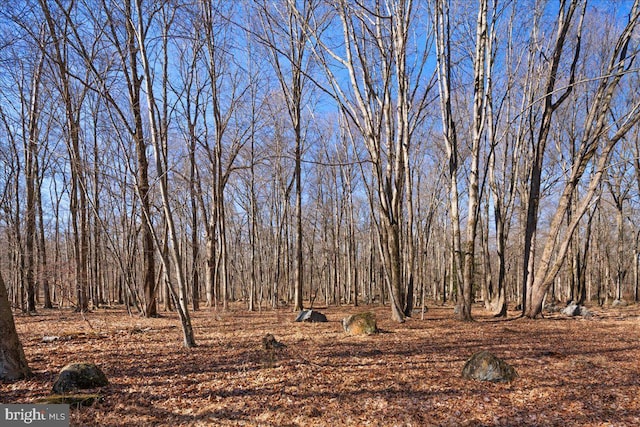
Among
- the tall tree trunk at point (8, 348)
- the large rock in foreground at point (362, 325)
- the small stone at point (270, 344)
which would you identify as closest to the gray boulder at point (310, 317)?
the large rock in foreground at point (362, 325)

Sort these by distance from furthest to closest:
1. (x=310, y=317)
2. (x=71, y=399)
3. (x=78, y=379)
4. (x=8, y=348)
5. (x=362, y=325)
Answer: (x=310, y=317) → (x=362, y=325) → (x=8, y=348) → (x=78, y=379) → (x=71, y=399)

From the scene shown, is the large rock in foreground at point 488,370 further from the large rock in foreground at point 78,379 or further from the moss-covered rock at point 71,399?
the large rock in foreground at point 78,379

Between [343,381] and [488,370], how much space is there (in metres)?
1.90

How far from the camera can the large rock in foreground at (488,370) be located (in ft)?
15.4

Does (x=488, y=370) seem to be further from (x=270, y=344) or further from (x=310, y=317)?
(x=310, y=317)

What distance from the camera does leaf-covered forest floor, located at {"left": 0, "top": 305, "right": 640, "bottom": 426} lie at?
3721 mm

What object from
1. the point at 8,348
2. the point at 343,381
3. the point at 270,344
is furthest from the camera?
the point at 270,344

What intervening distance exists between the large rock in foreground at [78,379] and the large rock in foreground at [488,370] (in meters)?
4.67

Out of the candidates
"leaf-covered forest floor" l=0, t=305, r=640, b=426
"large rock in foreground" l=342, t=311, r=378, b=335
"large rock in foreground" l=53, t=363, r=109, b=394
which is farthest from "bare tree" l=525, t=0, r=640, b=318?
"large rock in foreground" l=53, t=363, r=109, b=394

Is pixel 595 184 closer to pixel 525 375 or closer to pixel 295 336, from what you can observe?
pixel 525 375

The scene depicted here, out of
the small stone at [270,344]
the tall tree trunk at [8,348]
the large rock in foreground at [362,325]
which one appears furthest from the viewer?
the large rock in foreground at [362,325]

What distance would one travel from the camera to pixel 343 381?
473 cm

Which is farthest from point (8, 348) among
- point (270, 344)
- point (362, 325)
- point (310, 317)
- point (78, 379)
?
point (310, 317)

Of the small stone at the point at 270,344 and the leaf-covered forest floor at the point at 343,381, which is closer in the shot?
the leaf-covered forest floor at the point at 343,381
